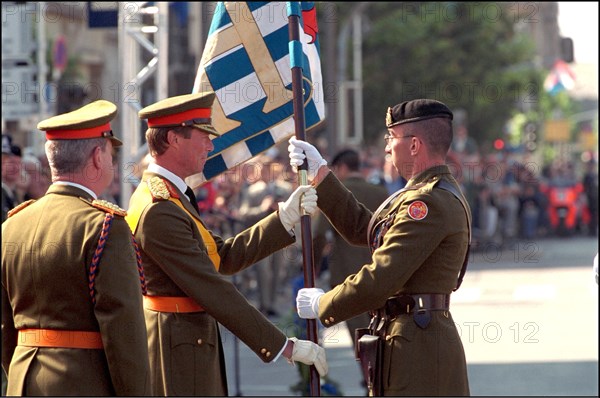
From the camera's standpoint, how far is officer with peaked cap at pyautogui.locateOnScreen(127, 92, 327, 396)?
541 centimetres

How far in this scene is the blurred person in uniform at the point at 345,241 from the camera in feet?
34.4

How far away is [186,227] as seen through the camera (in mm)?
5484

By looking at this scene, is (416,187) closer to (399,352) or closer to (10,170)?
(399,352)

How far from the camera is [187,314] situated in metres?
5.49

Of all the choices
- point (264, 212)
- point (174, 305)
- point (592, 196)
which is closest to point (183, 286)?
point (174, 305)

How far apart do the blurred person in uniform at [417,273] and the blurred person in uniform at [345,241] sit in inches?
174

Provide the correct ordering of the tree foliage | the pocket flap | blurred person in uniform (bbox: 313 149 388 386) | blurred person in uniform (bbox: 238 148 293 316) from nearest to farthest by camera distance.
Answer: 1. the pocket flap
2. blurred person in uniform (bbox: 313 149 388 386)
3. blurred person in uniform (bbox: 238 148 293 316)
4. the tree foliage

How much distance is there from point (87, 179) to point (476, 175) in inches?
910

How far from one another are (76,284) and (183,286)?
0.84 m

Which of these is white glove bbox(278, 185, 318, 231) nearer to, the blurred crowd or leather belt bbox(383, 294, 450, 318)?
leather belt bbox(383, 294, 450, 318)

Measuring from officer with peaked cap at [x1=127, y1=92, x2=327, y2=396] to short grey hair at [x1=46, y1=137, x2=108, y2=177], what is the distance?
72 centimetres

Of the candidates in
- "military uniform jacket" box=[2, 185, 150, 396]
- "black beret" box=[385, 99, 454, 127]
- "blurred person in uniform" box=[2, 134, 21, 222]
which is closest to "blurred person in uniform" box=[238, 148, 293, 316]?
"blurred person in uniform" box=[2, 134, 21, 222]

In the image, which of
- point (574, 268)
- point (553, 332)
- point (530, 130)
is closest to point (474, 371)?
point (553, 332)

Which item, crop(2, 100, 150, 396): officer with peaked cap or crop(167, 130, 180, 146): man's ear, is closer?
crop(2, 100, 150, 396): officer with peaked cap
